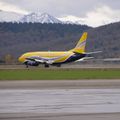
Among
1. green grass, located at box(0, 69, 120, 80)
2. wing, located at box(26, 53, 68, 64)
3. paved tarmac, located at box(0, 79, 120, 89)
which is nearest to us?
paved tarmac, located at box(0, 79, 120, 89)

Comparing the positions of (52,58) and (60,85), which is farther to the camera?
(52,58)

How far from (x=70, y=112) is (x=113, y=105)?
10.6 feet

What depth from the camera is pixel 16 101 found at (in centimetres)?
2612

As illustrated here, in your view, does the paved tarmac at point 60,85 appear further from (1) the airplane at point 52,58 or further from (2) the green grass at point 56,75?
(1) the airplane at point 52,58

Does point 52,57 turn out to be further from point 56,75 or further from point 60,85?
point 60,85

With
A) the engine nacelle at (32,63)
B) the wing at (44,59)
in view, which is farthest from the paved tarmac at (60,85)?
the wing at (44,59)

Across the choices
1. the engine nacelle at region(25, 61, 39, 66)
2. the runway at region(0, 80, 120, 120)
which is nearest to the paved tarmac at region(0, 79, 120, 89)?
the runway at region(0, 80, 120, 120)

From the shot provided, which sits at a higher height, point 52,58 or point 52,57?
point 52,57

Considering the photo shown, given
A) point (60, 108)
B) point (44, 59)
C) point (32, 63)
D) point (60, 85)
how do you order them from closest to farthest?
point (60, 108) → point (60, 85) → point (32, 63) → point (44, 59)

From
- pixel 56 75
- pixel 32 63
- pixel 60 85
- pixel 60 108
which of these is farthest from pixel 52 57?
pixel 60 108

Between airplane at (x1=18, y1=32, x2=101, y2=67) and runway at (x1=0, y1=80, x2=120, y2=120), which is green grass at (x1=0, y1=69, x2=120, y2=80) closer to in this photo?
runway at (x1=0, y1=80, x2=120, y2=120)

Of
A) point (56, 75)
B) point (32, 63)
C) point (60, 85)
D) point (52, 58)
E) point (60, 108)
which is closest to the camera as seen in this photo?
point (60, 108)

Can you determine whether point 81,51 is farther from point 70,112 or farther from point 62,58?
point 70,112

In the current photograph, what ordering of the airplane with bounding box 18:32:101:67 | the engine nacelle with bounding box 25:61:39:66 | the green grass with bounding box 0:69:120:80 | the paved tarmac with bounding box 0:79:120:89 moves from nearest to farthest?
the paved tarmac with bounding box 0:79:120:89 → the green grass with bounding box 0:69:120:80 → the engine nacelle with bounding box 25:61:39:66 → the airplane with bounding box 18:32:101:67
